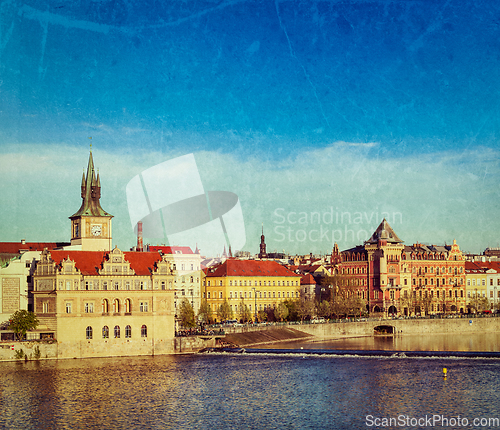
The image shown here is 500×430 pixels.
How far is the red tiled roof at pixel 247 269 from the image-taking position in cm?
11706

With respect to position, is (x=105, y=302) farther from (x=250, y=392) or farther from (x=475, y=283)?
(x=475, y=283)

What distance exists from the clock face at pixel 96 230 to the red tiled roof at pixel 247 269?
27260mm

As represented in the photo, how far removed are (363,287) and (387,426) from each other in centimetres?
8764

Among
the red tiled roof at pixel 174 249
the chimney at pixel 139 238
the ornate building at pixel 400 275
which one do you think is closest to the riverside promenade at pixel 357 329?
the ornate building at pixel 400 275

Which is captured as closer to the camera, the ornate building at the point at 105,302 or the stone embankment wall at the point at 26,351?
the stone embankment wall at the point at 26,351

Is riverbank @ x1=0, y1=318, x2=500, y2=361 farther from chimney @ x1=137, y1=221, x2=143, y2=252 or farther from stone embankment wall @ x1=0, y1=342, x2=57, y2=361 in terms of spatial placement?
chimney @ x1=137, y1=221, x2=143, y2=252

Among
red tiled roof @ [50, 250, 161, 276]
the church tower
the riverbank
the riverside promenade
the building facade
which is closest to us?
the riverbank

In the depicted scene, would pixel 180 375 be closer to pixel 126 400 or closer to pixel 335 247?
pixel 126 400

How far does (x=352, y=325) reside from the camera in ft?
348

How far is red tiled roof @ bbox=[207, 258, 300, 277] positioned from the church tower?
87.1ft

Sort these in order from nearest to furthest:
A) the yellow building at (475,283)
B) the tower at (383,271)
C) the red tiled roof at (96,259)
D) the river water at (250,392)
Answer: the river water at (250,392) < the red tiled roof at (96,259) < the tower at (383,271) < the yellow building at (475,283)

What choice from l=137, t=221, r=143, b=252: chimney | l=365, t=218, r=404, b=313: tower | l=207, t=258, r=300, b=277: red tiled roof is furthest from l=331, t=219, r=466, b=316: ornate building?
l=137, t=221, r=143, b=252: chimney

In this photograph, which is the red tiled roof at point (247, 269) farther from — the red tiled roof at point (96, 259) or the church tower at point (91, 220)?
the red tiled roof at point (96, 259)

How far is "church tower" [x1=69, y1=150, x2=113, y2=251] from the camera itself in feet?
304
